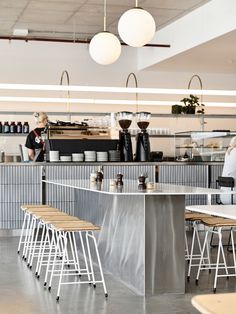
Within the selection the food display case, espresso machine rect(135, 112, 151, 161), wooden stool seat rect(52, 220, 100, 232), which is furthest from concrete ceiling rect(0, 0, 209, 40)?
wooden stool seat rect(52, 220, 100, 232)

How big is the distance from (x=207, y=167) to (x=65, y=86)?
392cm

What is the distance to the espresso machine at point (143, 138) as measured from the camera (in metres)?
8.05

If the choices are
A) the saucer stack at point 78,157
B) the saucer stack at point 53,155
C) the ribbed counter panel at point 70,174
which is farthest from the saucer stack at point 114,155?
the saucer stack at point 53,155

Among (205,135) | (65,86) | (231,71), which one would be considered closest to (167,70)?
(231,71)

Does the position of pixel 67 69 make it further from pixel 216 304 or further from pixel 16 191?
pixel 216 304

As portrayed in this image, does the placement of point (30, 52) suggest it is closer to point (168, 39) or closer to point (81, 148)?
point (168, 39)

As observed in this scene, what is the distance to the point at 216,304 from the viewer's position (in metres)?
1.90

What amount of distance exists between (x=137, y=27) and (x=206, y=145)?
3.24 m

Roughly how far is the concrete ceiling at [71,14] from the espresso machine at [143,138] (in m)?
2.03

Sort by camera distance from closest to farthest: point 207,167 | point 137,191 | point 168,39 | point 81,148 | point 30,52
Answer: point 137,191, point 81,148, point 207,167, point 168,39, point 30,52

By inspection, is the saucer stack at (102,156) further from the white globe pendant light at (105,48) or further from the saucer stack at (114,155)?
the white globe pendant light at (105,48)

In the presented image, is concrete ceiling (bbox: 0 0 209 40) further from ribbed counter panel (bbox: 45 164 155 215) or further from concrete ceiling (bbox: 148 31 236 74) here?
ribbed counter panel (bbox: 45 164 155 215)

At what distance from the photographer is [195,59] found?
Answer: 436 inches

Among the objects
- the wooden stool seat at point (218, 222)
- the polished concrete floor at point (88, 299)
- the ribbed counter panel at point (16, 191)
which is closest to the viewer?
the polished concrete floor at point (88, 299)
